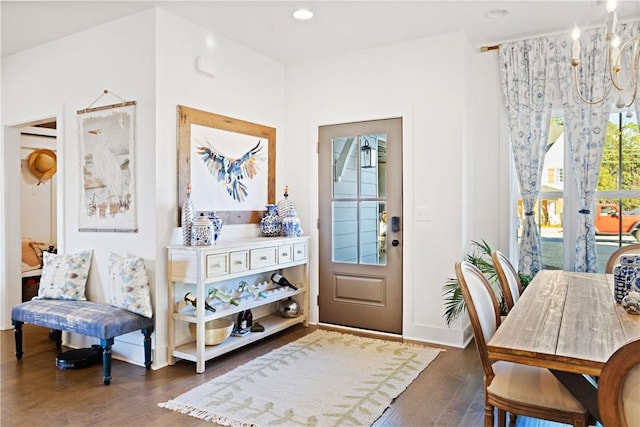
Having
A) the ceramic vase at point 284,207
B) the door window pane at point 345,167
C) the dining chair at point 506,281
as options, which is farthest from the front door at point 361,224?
the dining chair at point 506,281

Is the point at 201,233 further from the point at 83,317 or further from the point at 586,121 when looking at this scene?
the point at 586,121

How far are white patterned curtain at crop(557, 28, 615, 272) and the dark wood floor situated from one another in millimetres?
1380

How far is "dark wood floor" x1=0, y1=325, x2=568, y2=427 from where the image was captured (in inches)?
98.1

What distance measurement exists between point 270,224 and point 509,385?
2.75 m

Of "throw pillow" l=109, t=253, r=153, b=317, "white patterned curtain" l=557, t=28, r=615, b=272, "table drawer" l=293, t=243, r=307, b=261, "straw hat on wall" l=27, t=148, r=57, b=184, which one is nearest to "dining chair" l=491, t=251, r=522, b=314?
"white patterned curtain" l=557, t=28, r=615, b=272

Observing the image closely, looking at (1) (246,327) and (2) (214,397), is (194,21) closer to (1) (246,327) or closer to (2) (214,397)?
(1) (246,327)

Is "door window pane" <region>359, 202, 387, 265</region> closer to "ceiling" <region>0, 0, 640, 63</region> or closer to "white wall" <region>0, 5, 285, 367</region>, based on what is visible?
"white wall" <region>0, 5, 285, 367</region>

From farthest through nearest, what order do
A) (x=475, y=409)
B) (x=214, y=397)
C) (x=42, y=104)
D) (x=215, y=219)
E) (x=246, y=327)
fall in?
(x=42, y=104) → (x=246, y=327) → (x=215, y=219) → (x=214, y=397) → (x=475, y=409)

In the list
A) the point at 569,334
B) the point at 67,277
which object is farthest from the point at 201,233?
the point at 569,334

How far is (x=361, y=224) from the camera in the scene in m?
4.33

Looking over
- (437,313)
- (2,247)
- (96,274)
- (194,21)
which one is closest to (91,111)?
(194,21)

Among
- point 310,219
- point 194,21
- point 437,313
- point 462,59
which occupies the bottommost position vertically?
point 437,313

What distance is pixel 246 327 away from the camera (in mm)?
3812

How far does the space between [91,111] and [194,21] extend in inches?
44.6
